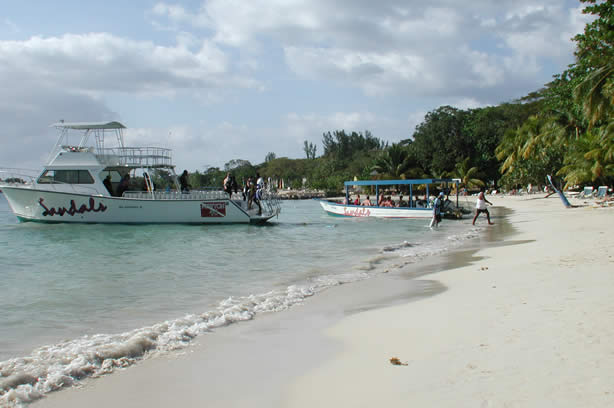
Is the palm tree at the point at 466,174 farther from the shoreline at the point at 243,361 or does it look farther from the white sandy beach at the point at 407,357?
the shoreline at the point at 243,361

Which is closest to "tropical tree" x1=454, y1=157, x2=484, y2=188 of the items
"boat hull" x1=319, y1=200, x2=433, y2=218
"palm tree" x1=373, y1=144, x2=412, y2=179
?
"palm tree" x1=373, y1=144, x2=412, y2=179

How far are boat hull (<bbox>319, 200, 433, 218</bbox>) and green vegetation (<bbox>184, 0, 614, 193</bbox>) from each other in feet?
30.6

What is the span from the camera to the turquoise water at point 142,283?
5.25 m

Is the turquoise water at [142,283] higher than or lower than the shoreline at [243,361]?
lower

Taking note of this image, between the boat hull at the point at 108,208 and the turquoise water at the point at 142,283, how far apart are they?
185 cm

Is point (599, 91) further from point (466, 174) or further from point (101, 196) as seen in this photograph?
point (466, 174)

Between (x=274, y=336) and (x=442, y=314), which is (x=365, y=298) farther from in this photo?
(x=274, y=336)

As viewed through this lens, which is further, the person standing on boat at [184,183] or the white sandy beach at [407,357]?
the person standing on boat at [184,183]

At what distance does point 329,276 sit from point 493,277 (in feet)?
10.8

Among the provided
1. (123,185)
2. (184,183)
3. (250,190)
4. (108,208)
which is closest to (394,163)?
(250,190)

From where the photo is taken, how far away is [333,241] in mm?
17766

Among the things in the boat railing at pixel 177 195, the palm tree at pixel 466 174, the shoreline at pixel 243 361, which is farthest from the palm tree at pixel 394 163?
the shoreline at pixel 243 361

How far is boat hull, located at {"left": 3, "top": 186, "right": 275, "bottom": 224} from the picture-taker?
22.5 m

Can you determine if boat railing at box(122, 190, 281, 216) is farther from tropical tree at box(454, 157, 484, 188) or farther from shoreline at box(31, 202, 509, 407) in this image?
tropical tree at box(454, 157, 484, 188)
